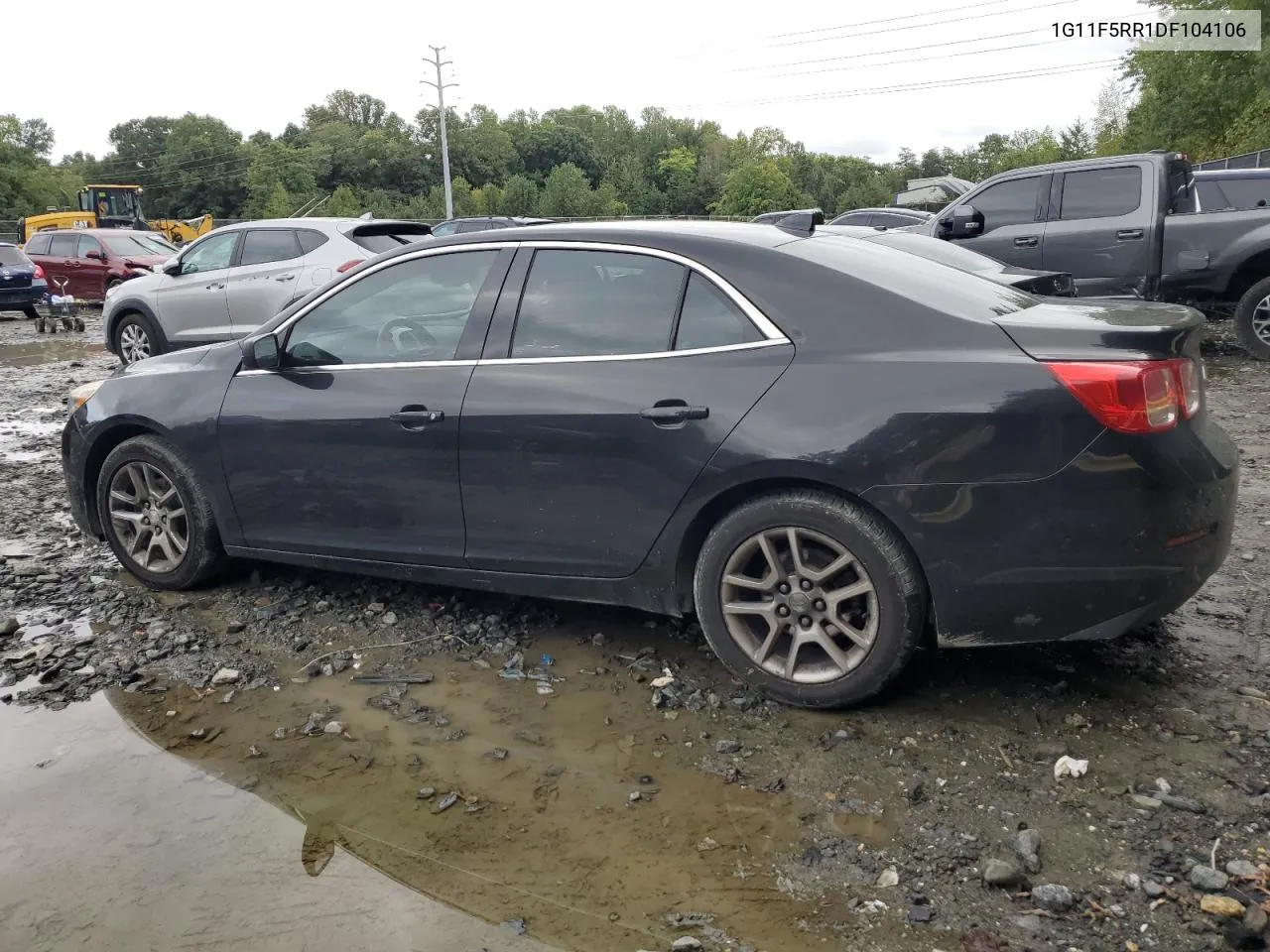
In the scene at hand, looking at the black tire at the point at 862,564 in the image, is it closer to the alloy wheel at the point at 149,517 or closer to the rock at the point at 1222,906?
the rock at the point at 1222,906

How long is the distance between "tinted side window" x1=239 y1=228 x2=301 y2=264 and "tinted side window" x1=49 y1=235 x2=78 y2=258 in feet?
40.5

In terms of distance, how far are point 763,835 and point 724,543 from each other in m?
1.02

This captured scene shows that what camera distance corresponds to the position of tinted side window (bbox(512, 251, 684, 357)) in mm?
3803

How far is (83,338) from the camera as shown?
1706cm

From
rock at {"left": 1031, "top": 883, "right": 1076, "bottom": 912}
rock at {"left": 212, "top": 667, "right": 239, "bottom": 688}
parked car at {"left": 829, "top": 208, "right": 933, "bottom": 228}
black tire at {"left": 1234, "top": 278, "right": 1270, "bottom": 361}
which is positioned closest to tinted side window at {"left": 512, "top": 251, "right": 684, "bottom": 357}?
rock at {"left": 212, "top": 667, "right": 239, "bottom": 688}

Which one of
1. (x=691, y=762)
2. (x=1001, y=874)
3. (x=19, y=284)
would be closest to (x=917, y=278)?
(x=691, y=762)

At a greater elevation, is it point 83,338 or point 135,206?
point 135,206

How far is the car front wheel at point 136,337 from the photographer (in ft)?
40.0

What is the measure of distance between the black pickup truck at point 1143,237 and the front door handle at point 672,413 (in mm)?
7426

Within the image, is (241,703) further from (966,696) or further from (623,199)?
(623,199)

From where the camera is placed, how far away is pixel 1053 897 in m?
2.60

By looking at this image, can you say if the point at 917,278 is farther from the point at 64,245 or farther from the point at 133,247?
the point at 64,245

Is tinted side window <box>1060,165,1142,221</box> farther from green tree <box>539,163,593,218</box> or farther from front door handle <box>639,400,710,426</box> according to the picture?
green tree <box>539,163,593,218</box>

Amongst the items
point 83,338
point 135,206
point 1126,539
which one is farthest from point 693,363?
point 135,206
